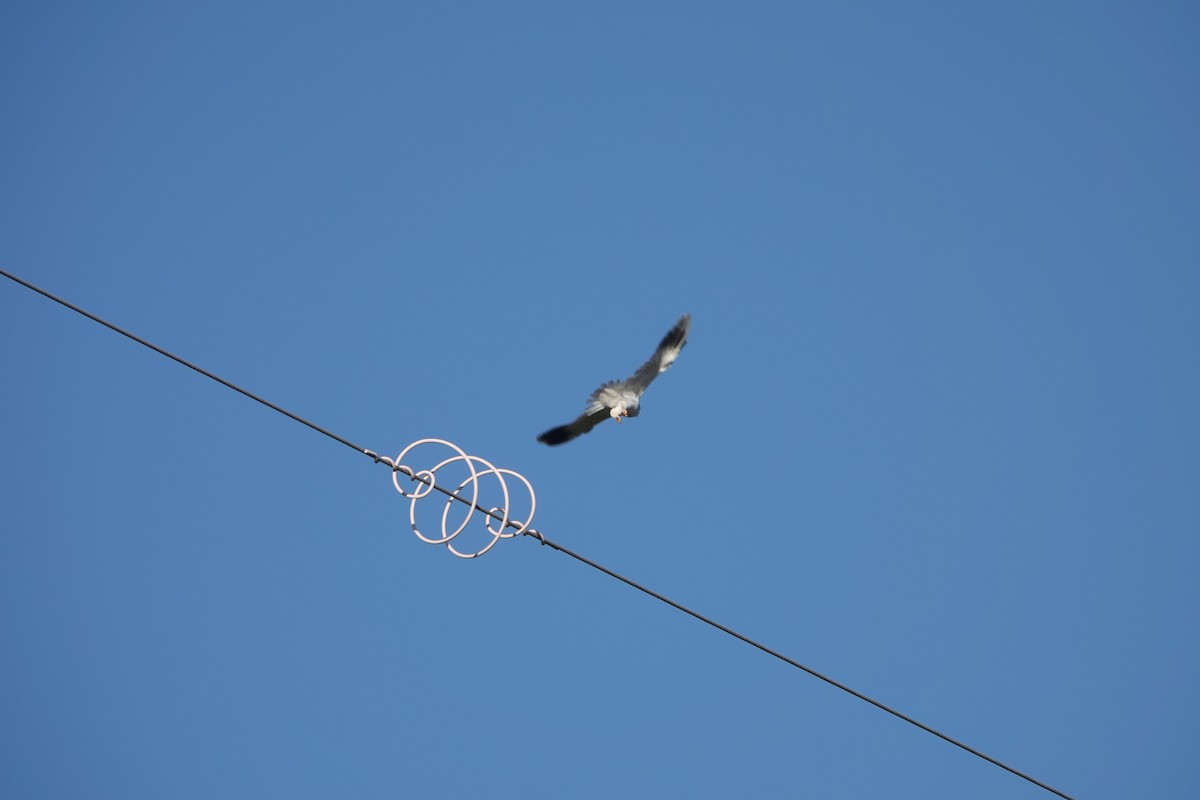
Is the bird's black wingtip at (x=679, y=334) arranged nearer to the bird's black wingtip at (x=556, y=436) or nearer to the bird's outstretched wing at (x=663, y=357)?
the bird's outstretched wing at (x=663, y=357)

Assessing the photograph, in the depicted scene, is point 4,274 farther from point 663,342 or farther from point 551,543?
point 663,342

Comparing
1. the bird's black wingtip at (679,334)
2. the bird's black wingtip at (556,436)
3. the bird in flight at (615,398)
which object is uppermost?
the bird's black wingtip at (679,334)

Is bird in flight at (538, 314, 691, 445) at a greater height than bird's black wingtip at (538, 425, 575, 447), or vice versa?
bird in flight at (538, 314, 691, 445)

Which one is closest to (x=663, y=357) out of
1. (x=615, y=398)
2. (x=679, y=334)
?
(x=679, y=334)

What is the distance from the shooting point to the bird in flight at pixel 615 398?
1523cm

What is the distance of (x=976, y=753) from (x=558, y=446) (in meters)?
8.38

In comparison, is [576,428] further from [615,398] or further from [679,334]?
[679,334]

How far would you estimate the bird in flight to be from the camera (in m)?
15.2

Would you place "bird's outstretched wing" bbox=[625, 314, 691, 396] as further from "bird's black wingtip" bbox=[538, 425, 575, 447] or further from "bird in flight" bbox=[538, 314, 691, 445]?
"bird's black wingtip" bbox=[538, 425, 575, 447]

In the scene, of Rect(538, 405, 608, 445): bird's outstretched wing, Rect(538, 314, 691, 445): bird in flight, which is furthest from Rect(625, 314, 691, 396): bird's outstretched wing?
Rect(538, 405, 608, 445): bird's outstretched wing

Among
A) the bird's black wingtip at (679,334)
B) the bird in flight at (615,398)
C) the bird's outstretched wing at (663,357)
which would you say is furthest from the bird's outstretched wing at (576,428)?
the bird's black wingtip at (679,334)

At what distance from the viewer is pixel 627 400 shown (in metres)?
15.2

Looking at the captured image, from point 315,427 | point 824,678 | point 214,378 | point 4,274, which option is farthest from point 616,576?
point 4,274

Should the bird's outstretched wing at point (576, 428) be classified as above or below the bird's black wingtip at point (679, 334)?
below
